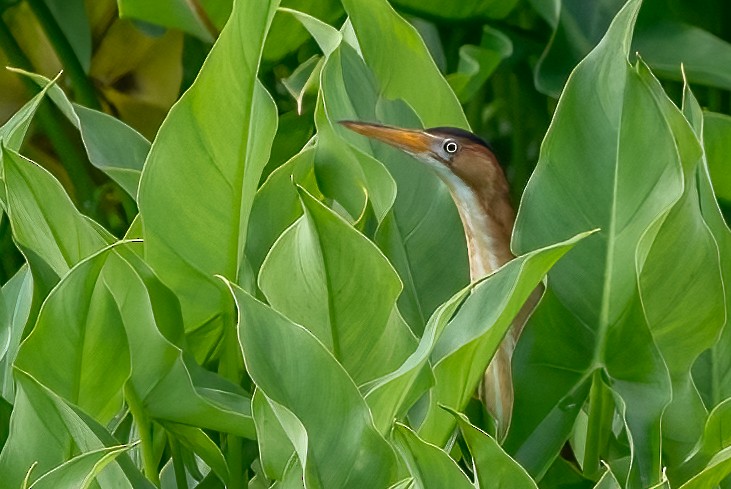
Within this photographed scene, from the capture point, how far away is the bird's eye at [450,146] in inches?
48.0

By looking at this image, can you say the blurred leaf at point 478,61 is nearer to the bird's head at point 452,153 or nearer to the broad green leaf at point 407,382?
the bird's head at point 452,153

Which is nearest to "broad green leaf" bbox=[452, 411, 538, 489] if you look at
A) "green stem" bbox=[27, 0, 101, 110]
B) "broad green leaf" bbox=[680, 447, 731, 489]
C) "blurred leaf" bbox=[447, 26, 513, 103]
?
"broad green leaf" bbox=[680, 447, 731, 489]

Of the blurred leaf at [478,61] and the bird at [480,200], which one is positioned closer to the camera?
the bird at [480,200]

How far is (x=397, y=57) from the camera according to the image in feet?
3.66

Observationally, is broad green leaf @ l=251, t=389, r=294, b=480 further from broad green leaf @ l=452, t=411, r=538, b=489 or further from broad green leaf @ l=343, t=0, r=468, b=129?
broad green leaf @ l=343, t=0, r=468, b=129

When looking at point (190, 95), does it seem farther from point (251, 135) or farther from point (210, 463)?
point (210, 463)

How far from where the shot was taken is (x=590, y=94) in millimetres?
953

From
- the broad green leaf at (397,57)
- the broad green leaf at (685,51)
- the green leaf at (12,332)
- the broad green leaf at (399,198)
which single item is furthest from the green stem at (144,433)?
the broad green leaf at (685,51)

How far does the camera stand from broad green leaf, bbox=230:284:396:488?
31.2 inches

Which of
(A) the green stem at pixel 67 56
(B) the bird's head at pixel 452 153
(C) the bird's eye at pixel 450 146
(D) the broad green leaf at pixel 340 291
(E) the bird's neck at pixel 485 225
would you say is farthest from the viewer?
(A) the green stem at pixel 67 56

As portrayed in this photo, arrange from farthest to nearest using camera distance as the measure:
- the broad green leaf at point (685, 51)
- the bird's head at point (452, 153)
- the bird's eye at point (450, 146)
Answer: the broad green leaf at point (685, 51)
the bird's eye at point (450, 146)
the bird's head at point (452, 153)

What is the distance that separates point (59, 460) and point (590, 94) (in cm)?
45

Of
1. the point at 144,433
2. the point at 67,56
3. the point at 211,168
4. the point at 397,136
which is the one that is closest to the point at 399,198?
the point at 397,136

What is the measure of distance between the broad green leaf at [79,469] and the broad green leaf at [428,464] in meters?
0.16
